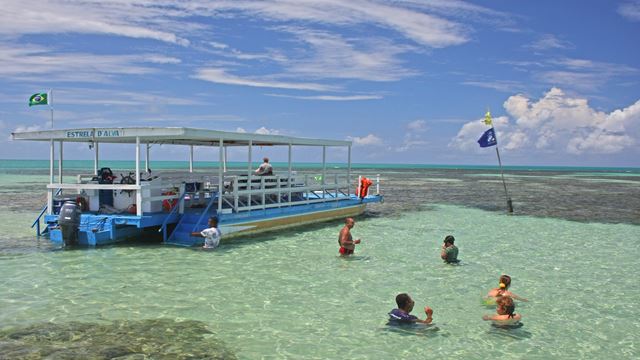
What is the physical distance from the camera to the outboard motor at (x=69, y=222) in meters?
14.1

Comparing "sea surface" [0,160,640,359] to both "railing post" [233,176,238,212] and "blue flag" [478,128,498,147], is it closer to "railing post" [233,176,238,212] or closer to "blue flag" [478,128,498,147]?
"railing post" [233,176,238,212]

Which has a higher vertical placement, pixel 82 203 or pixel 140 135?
pixel 140 135

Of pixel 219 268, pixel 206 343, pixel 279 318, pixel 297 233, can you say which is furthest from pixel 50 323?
pixel 297 233

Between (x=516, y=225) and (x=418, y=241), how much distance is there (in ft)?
23.6

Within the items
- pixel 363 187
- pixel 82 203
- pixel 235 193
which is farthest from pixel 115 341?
pixel 363 187

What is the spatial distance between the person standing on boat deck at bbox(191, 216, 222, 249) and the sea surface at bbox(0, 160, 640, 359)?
30 cm

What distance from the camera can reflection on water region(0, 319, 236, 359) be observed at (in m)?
7.11

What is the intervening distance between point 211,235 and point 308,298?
5.20 m

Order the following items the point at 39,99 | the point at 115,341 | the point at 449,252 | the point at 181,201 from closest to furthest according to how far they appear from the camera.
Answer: the point at 115,341 < the point at 449,252 < the point at 181,201 < the point at 39,99

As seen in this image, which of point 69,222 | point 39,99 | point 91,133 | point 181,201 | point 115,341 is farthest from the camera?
point 39,99

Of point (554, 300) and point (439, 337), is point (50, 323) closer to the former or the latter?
point (439, 337)

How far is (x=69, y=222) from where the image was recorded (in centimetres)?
1413

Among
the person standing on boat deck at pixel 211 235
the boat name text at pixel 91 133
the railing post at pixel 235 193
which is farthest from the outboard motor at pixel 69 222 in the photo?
the railing post at pixel 235 193

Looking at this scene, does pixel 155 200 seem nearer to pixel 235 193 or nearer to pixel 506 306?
pixel 235 193
